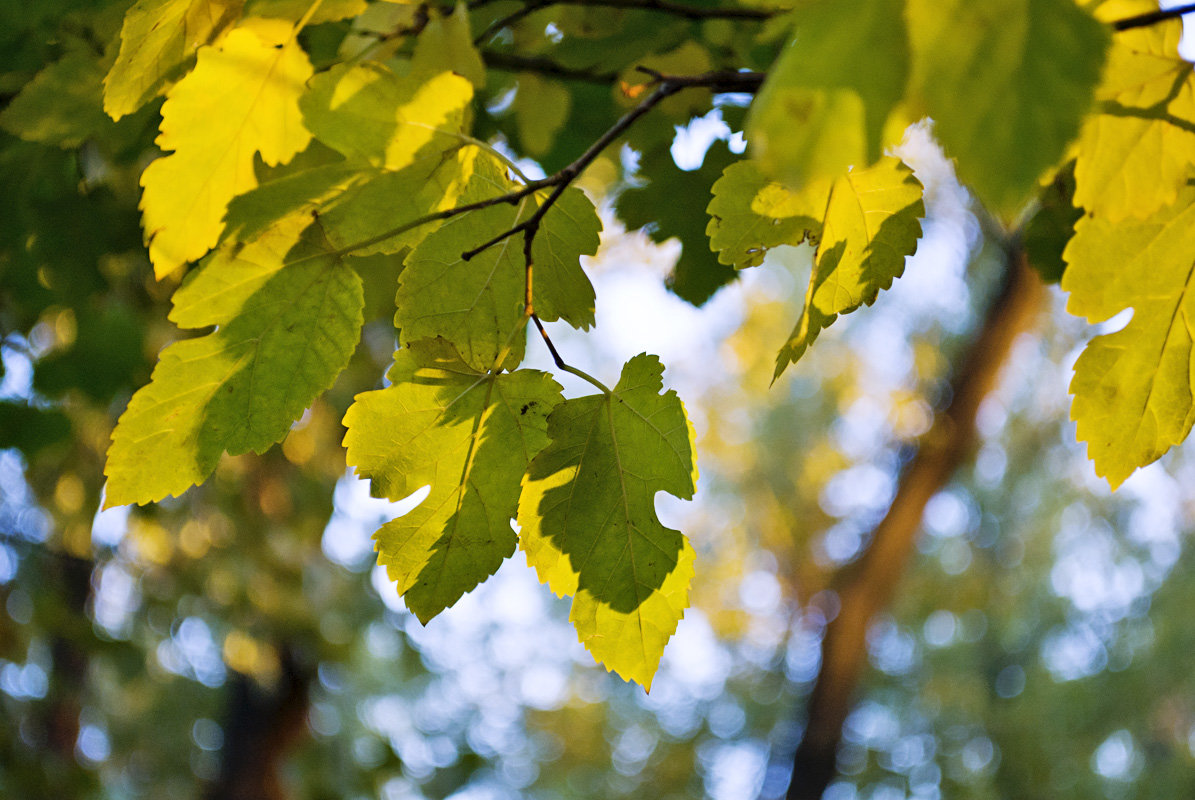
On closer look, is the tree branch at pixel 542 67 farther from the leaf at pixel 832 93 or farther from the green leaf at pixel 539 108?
the leaf at pixel 832 93

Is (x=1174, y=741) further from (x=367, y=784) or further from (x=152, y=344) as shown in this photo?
(x=152, y=344)

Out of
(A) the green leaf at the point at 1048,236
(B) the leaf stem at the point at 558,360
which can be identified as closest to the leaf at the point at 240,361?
(B) the leaf stem at the point at 558,360

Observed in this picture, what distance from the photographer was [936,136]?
0.36m

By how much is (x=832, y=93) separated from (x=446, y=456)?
372mm

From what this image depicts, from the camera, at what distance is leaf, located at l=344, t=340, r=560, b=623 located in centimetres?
59

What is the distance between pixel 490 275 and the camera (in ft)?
1.98

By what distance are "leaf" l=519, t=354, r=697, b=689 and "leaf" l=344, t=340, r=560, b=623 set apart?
0.02 m

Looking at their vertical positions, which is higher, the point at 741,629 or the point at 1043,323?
the point at 1043,323

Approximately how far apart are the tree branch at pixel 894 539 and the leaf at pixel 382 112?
18.2 feet

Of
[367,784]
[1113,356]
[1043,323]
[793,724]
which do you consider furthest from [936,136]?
[793,724]

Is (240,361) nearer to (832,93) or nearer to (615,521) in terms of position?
(615,521)

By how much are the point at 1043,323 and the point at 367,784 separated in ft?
24.4

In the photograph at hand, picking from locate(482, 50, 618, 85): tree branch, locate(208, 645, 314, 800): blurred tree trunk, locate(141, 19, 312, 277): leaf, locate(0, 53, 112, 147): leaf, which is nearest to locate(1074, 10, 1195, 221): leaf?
locate(141, 19, 312, 277): leaf

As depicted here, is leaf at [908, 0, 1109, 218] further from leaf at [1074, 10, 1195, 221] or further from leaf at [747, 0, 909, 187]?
leaf at [1074, 10, 1195, 221]
